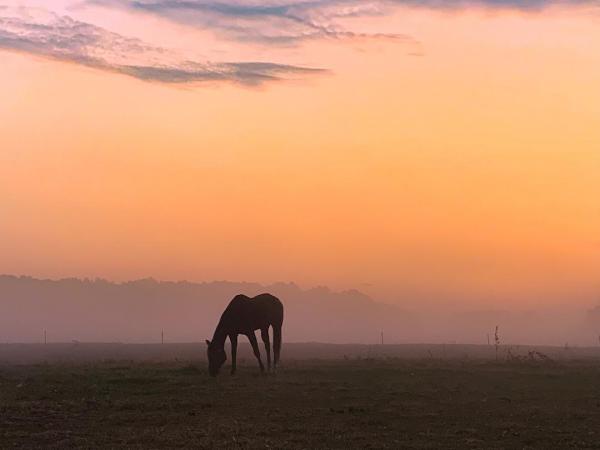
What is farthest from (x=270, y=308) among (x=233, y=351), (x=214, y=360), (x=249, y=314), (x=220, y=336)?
(x=214, y=360)

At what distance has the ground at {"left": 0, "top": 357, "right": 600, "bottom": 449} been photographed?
20406 millimetres

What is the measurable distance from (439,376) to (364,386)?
5374 mm

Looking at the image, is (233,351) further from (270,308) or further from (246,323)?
(270,308)

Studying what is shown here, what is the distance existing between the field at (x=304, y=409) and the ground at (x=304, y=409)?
38 mm

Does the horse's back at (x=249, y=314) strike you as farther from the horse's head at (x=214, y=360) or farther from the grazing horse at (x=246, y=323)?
the horse's head at (x=214, y=360)

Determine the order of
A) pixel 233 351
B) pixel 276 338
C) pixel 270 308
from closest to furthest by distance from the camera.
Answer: pixel 233 351 → pixel 276 338 → pixel 270 308

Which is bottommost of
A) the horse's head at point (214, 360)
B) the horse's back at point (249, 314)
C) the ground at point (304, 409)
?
the ground at point (304, 409)

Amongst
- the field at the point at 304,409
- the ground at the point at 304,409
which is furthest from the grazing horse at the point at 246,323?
the field at the point at 304,409

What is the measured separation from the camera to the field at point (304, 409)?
20422mm

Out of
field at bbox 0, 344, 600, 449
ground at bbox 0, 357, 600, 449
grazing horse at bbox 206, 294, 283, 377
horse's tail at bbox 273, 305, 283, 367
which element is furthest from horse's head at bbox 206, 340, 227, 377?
horse's tail at bbox 273, 305, 283, 367

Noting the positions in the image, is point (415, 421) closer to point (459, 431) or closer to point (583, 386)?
point (459, 431)

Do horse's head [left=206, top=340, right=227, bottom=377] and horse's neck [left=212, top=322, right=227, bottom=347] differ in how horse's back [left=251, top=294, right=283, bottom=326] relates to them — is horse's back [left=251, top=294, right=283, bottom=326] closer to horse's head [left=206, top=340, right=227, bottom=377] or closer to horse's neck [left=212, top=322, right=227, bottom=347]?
horse's neck [left=212, top=322, right=227, bottom=347]

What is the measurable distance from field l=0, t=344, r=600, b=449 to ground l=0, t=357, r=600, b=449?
0.04 m

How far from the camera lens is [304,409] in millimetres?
25500
